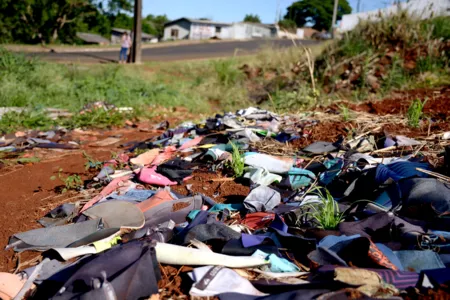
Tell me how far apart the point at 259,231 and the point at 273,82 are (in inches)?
332

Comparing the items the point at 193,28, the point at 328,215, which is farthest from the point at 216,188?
the point at 193,28

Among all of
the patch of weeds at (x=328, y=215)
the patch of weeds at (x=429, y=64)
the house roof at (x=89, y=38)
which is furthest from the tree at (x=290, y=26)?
the house roof at (x=89, y=38)

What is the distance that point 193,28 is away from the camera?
53.9 m

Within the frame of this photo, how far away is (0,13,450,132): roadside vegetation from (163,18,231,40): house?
45.1 m

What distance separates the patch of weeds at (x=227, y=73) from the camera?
11.5 meters

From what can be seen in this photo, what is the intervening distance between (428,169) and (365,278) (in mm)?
1389

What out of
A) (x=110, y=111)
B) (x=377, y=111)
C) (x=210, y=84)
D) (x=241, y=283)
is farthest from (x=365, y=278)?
(x=210, y=84)

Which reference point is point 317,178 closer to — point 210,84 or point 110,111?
point 110,111

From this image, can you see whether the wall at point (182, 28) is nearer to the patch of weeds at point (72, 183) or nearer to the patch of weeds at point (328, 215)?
the patch of weeds at point (72, 183)

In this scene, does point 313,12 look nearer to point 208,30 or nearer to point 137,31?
point 208,30

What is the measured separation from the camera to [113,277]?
174cm

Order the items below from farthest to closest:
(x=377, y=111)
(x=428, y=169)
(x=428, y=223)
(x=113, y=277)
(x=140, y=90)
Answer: (x=140, y=90), (x=377, y=111), (x=428, y=169), (x=428, y=223), (x=113, y=277)

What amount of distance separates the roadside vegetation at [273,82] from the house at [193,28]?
148 feet

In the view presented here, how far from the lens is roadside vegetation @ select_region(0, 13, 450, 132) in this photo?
688 cm
